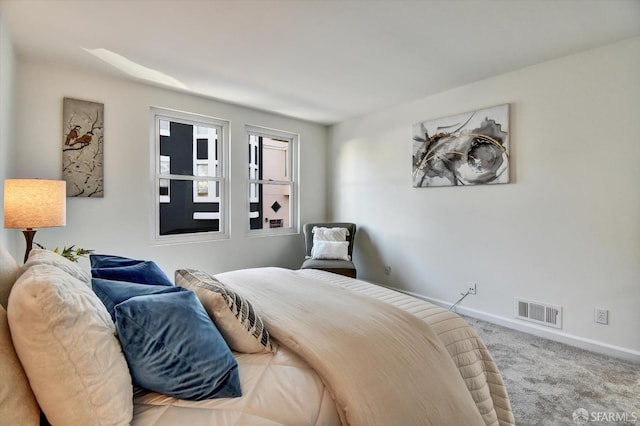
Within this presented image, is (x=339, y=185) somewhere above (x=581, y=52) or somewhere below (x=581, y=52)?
below

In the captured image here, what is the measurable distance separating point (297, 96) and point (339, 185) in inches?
65.3

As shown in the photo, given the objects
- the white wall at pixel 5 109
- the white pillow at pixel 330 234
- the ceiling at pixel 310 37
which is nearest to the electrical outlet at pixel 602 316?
the ceiling at pixel 310 37

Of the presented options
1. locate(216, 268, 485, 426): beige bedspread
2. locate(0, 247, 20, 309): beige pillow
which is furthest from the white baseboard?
locate(0, 247, 20, 309): beige pillow

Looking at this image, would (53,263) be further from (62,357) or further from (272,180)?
(272,180)

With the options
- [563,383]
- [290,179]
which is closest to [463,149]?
[563,383]

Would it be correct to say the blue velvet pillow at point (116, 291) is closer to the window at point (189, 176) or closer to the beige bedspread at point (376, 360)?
the beige bedspread at point (376, 360)

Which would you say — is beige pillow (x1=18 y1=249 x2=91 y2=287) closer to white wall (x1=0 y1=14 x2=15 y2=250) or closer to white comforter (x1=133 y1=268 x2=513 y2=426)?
white comforter (x1=133 y1=268 x2=513 y2=426)

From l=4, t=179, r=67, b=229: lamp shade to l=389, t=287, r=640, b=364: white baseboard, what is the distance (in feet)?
12.4

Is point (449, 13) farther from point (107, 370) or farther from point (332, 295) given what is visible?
point (107, 370)

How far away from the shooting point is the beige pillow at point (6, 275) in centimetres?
95

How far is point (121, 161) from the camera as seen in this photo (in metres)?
3.12

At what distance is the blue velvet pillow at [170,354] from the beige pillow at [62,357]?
0.32 feet

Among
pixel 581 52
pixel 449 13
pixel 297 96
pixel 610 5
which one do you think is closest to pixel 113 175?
pixel 297 96

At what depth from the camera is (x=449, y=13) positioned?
206 centimetres
